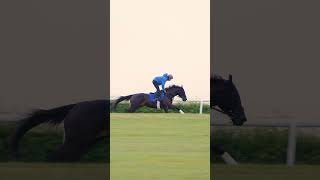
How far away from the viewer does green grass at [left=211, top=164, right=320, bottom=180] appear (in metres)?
4.14

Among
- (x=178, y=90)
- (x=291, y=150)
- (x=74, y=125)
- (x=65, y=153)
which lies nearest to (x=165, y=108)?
(x=178, y=90)

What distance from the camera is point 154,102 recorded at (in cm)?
466

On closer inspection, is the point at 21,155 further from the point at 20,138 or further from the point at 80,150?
the point at 80,150

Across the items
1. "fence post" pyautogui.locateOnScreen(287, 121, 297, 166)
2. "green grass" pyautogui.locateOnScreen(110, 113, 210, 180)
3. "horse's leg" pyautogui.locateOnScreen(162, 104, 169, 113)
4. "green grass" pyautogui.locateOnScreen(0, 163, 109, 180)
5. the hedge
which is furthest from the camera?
"fence post" pyautogui.locateOnScreen(287, 121, 297, 166)

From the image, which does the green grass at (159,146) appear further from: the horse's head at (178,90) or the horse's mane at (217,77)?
the horse's mane at (217,77)

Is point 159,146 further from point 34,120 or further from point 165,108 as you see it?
point 34,120

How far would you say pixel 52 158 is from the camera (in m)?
4.94

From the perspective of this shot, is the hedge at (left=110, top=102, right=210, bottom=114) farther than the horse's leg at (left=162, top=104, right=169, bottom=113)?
No

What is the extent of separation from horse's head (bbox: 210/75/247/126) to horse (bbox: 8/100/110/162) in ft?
2.87

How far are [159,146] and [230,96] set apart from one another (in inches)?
30.4

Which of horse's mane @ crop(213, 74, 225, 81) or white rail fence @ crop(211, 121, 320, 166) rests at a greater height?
horse's mane @ crop(213, 74, 225, 81)

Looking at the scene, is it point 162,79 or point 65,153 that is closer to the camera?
point 162,79

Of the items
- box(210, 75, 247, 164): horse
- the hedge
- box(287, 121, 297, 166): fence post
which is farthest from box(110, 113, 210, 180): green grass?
box(287, 121, 297, 166): fence post

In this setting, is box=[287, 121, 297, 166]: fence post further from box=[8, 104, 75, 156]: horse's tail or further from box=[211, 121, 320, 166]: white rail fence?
box=[8, 104, 75, 156]: horse's tail
